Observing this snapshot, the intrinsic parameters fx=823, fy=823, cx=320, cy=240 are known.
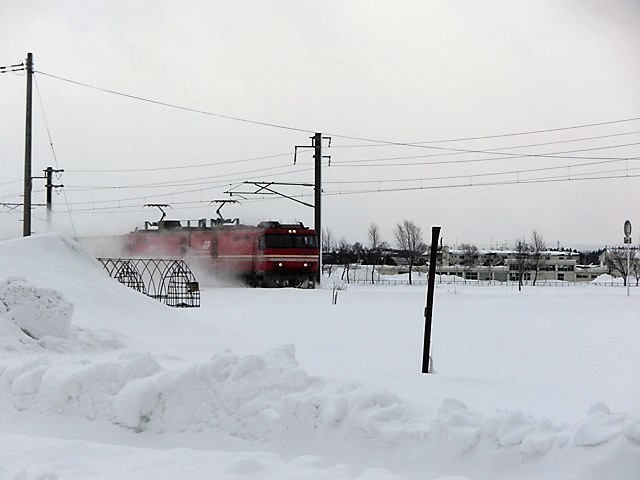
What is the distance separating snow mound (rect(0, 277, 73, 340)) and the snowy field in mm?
16

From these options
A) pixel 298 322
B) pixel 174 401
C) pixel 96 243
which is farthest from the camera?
pixel 96 243

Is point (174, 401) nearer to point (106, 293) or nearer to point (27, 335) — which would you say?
point (27, 335)

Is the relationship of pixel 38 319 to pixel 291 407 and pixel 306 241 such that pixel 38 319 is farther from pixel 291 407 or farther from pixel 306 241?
pixel 306 241

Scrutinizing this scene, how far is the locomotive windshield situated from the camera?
135 feet

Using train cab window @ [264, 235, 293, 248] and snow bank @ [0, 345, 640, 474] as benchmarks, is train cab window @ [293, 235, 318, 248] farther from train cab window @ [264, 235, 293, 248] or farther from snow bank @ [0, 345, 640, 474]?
snow bank @ [0, 345, 640, 474]

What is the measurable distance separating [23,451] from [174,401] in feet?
4.47

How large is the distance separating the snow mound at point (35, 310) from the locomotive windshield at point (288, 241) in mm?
29600

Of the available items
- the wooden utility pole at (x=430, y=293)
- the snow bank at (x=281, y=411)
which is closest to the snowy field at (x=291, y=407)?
the snow bank at (x=281, y=411)

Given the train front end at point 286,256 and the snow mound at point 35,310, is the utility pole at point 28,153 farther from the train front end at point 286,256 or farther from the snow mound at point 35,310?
the train front end at point 286,256

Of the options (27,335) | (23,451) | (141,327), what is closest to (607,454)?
(23,451)

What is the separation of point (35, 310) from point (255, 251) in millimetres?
30494

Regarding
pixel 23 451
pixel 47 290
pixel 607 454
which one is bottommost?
pixel 23 451

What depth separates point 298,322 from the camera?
19.4 meters

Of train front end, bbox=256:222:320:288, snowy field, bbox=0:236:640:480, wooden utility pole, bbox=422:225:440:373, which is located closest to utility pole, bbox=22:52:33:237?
snowy field, bbox=0:236:640:480
